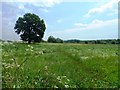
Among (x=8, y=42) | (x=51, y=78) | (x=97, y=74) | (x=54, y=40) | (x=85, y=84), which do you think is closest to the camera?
(x=8, y=42)

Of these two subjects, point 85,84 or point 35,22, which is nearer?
point 85,84

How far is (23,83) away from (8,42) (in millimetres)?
1359

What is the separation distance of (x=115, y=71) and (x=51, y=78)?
4.28m

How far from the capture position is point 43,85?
291 inches

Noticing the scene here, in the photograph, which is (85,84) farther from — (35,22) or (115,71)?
(35,22)

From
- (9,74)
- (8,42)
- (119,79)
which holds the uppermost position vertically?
(8,42)

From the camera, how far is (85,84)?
8.32m

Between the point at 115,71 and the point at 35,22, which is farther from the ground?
the point at 35,22

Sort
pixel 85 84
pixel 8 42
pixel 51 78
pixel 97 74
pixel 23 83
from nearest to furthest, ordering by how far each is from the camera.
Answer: pixel 8 42 < pixel 23 83 < pixel 51 78 < pixel 85 84 < pixel 97 74

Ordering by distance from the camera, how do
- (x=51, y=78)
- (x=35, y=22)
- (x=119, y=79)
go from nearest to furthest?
(x=51, y=78) → (x=119, y=79) → (x=35, y=22)

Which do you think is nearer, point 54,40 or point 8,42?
point 8,42

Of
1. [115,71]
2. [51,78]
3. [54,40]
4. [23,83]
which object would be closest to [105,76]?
[115,71]

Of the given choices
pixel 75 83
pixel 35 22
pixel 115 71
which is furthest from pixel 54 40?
pixel 75 83

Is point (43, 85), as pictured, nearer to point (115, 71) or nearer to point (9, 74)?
point (9, 74)
